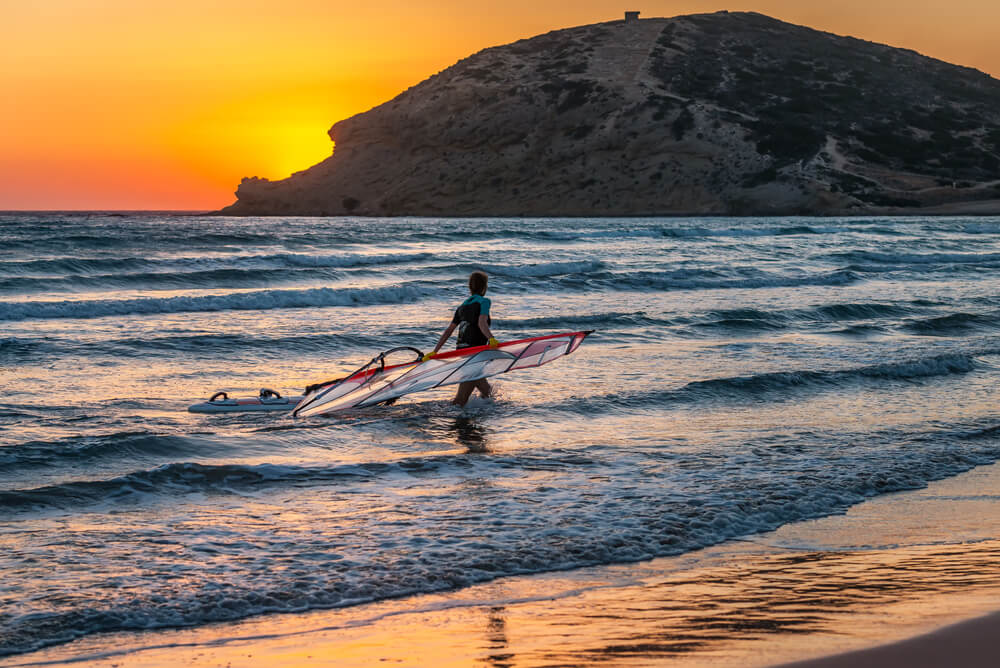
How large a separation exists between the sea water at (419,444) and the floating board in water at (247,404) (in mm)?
274

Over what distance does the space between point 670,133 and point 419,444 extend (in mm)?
114138

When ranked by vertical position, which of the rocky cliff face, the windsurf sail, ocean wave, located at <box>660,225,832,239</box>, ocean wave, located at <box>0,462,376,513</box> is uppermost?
the rocky cliff face

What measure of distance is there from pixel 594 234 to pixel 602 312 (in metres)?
34.3

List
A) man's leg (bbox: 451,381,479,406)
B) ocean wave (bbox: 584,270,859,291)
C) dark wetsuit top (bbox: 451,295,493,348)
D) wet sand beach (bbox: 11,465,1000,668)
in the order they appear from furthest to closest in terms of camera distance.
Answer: ocean wave (bbox: 584,270,859,291), man's leg (bbox: 451,381,479,406), dark wetsuit top (bbox: 451,295,493,348), wet sand beach (bbox: 11,465,1000,668)

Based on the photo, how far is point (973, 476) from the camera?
8.40m

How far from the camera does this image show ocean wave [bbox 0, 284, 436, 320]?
2203 cm

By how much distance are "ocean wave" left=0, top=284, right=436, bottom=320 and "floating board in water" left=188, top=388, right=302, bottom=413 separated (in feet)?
38.4

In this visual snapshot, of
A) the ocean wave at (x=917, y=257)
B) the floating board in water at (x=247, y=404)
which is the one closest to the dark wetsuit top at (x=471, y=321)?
the floating board in water at (x=247, y=404)

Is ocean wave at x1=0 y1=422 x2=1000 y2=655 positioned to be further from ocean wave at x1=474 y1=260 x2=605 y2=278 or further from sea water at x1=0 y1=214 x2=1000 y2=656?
ocean wave at x1=474 y1=260 x2=605 y2=278

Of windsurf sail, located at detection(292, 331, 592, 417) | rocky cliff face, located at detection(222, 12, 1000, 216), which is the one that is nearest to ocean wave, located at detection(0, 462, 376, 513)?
windsurf sail, located at detection(292, 331, 592, 417)

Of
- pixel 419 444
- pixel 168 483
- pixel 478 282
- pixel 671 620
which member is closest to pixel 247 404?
pixel 419 444

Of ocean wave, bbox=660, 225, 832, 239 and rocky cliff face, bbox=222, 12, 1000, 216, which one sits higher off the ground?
rocky cliff face, bbox=222, 12, 1000, 216

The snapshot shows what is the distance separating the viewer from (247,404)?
11398 millimetres

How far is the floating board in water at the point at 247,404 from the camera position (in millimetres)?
11273
